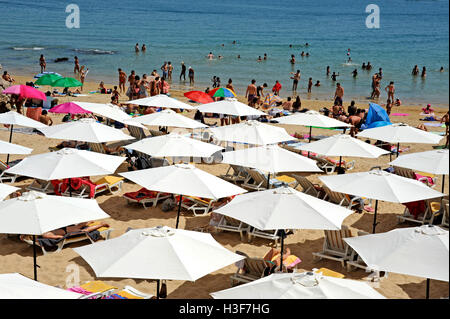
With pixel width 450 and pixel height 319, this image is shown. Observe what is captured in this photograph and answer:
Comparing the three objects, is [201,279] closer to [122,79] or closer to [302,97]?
[122,79]

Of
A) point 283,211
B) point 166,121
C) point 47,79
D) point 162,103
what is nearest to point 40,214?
point 283,211

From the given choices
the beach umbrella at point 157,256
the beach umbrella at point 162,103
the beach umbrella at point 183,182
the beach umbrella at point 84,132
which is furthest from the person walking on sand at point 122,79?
the beach umbrella at point 157,256

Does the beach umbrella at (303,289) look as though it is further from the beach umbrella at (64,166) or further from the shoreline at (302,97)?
the shoreline at (302,97)

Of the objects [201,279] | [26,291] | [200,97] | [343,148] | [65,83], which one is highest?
[65,83]

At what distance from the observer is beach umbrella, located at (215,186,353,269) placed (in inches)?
278

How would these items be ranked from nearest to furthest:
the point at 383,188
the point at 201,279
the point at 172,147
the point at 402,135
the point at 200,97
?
the point at 201,279
the point at 383,188
the point at 172,147
the point at 402,135
the point at 200,97

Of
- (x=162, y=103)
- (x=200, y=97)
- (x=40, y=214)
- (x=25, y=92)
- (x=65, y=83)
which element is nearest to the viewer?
(x=40, y=214)

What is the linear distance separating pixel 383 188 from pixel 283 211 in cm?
213

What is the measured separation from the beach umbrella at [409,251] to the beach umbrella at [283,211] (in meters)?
1.04

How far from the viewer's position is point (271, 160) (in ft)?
33.4

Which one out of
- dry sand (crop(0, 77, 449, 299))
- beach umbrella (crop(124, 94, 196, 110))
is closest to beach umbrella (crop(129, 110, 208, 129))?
beach umbrella (crop(124, 94, 196, 110))

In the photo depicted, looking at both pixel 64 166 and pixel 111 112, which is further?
pixel 111 112

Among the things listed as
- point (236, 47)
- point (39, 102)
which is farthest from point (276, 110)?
point (236, 47)
